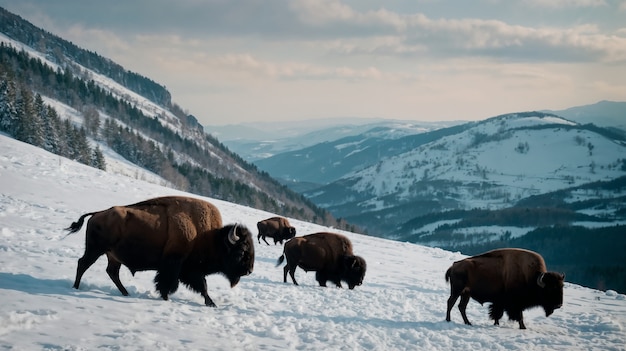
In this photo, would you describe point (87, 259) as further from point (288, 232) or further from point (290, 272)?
point (288, 232)

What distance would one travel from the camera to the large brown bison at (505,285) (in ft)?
38.5

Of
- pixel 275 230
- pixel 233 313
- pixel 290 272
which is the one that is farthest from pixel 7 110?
pixel 233 313

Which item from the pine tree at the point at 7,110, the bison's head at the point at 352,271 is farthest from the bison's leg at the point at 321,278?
the pine tree at the point at 7,110

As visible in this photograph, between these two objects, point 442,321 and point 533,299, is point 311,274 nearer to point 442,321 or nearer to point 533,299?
point 442,321

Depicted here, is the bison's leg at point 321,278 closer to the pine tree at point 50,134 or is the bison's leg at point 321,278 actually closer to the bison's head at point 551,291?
the bison's head at point 551,291

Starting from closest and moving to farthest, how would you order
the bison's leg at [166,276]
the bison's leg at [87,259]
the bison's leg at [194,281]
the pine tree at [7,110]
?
the bison's leg at [87,259] < the bison's leg at [166,276] < the bison's leg at [194,281] < the pine tree at [7,110]

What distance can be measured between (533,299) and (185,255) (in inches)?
356

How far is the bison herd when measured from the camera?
936cm

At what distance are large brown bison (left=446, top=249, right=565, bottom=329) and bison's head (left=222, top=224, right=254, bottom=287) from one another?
5429 millimetres

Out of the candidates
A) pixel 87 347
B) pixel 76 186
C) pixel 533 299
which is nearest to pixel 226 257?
pixel 87 347

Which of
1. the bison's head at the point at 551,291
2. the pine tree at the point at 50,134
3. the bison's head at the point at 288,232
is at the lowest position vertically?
the bison's head at the point at 288,232

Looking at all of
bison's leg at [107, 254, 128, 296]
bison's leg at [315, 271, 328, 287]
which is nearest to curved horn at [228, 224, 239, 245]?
bison's leg at [107, 254, 128, 296]

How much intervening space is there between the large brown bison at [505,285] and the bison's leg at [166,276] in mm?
7031

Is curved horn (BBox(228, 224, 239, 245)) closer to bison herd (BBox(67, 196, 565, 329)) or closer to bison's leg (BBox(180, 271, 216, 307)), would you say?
bison herd (BBox(67, 196, 565, 329))
